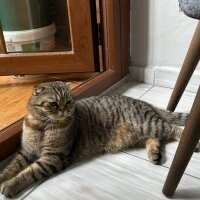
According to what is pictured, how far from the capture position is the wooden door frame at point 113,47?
133 cm

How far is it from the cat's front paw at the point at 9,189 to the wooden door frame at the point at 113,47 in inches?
20.4

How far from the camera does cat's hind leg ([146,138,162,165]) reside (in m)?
0.98

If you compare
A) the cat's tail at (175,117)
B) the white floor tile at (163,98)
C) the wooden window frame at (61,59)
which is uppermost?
the wooden window frame at (61,59)

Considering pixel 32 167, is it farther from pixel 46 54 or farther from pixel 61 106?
pixel 46 54

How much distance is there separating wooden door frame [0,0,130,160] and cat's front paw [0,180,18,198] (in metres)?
0.52

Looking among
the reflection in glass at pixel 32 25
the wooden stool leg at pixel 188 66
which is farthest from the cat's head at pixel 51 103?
the reflection in glass at pixel 32 25

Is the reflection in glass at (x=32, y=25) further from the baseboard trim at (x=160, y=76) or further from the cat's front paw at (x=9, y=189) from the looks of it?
the cat's front paw at (x=9, y=189)

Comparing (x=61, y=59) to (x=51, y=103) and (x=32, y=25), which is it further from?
(x=51, y=103)

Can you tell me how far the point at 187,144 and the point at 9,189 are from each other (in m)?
0.53

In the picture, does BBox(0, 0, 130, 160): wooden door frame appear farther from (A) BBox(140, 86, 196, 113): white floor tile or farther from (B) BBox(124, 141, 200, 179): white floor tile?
(B) BBox(124, 141, 200, 179): white floor tile

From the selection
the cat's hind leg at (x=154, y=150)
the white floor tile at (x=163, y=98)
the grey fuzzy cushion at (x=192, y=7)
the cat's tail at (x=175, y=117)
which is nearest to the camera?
the grey fuzzy cushion at (x=192, y=7)

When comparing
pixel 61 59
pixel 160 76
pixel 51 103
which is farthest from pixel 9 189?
pixel 160 76

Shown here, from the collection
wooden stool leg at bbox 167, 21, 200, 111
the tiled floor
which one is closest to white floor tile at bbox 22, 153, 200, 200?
the tiled floor

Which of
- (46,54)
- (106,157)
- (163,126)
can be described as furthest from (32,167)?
(46,54)
